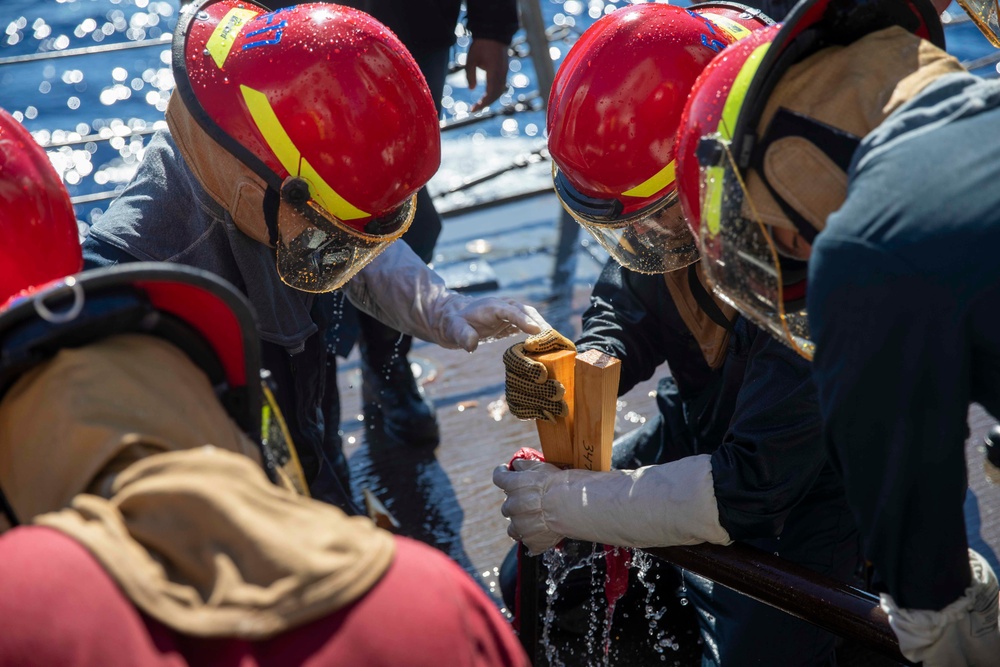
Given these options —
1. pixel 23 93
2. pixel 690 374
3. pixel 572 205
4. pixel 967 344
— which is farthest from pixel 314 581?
pixel 23 93

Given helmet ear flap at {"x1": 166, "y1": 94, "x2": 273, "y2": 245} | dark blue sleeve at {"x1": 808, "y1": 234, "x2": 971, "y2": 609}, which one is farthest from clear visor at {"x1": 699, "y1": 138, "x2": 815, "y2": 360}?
helmet ear flap at {"x1": 166, "y1": 94, "x2": 273, "y2": 245}

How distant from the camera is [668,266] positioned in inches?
90.9

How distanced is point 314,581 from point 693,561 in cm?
124

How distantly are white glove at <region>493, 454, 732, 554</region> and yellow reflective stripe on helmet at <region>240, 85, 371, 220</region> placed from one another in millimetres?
798

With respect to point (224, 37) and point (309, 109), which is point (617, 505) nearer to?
point (309, 109)

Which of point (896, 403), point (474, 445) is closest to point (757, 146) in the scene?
point (896, 403)

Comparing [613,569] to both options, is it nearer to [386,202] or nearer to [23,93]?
[386,202]

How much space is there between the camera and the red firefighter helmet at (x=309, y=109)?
2.10 m

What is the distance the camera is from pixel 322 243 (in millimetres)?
2285

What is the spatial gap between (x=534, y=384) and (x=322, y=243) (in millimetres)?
602

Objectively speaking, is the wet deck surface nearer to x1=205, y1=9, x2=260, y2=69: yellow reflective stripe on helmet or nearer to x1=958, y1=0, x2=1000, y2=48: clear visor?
x1=958, y1=0, x2=1000, y2=48: clear visor

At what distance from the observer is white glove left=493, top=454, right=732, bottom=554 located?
209 cm

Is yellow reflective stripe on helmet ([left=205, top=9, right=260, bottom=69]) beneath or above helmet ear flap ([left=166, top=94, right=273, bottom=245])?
above

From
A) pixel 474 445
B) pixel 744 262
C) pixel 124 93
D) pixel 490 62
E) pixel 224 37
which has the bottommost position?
pixel 124 93
